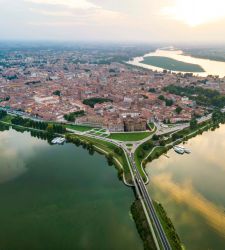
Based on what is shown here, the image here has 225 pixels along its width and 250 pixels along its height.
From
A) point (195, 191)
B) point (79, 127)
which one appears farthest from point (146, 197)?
point (79, 127)

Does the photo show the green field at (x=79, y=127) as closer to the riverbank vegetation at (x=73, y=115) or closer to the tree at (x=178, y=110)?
the riverbank vegetation at (x=73, y=115)

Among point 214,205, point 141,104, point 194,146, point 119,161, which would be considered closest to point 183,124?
point 194,146

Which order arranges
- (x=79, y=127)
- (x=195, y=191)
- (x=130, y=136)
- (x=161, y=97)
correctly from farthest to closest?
(x=161, y=97) → (x=79, y=127) → (x=130, y=136) → (x=195, y=191)

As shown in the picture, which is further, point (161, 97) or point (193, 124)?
point (161, 97)

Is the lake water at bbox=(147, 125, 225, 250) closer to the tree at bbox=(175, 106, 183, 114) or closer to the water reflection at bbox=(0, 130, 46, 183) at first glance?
the tree at bbox=(175, 106, 183, 114)

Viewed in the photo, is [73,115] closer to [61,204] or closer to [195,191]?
[61,204]
